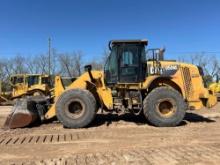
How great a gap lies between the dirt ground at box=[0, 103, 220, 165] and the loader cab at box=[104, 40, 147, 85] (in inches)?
61.7

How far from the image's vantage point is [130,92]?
12.5m

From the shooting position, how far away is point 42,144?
889cm

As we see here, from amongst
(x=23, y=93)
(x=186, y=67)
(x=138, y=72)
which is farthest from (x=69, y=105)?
(x=23, y=93)

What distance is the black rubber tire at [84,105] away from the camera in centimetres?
1191

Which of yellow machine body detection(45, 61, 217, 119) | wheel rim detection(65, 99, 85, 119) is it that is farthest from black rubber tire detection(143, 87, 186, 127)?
wheel rim detection(65, 99, 85, 119)

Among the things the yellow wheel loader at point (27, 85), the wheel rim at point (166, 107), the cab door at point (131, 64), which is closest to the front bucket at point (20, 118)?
the cab door at point (131, 64)

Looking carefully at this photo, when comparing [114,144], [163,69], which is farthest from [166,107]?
[114,144]

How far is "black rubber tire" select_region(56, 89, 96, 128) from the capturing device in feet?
39.1

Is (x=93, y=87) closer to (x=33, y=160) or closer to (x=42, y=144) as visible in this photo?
(x=42, y=144)

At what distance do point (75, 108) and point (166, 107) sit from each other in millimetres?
3016

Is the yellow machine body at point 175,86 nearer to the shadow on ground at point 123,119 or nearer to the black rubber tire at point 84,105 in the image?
the black rubber tire at point 84,105

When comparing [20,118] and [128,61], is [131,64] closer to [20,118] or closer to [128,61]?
[128,61]

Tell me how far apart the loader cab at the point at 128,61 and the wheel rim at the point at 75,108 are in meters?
1.40

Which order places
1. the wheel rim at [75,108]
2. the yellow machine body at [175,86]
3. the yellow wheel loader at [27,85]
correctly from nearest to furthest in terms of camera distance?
the wheel rim at [75,108], the yellow machine body at [175,86], the yellow wheel loader at [27,85]
